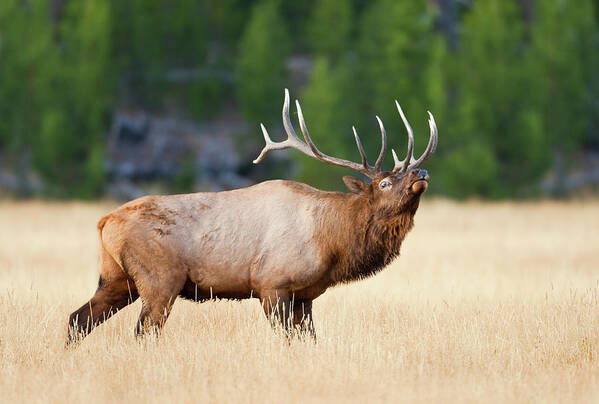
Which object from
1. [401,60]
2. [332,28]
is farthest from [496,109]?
[332,28]

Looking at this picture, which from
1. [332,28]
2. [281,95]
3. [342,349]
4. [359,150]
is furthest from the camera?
[332,28]

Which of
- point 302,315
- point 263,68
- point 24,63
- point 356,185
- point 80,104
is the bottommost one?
point 302,315

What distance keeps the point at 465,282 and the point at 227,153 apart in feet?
72.3

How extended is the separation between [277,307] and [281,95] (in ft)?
79.2

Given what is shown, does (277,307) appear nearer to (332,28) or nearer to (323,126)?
(323,126)

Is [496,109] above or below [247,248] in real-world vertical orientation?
above

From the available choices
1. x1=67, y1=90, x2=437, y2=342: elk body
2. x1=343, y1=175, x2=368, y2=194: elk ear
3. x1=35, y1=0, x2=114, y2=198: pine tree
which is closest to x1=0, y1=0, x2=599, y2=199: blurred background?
x1=35, y1=0, x2=114, y2=198: pine tree

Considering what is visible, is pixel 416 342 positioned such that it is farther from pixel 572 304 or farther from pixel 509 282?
pixel 509 282

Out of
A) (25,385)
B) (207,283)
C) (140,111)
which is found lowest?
(25,385)

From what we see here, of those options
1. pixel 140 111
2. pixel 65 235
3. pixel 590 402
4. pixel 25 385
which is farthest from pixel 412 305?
pixel 140 111

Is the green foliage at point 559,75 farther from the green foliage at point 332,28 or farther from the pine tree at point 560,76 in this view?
the green foliage at point 332,28

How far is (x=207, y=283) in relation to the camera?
7.30 metres

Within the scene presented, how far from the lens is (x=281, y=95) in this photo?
30.8 metres

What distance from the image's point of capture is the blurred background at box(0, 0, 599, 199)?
27.6 meters
